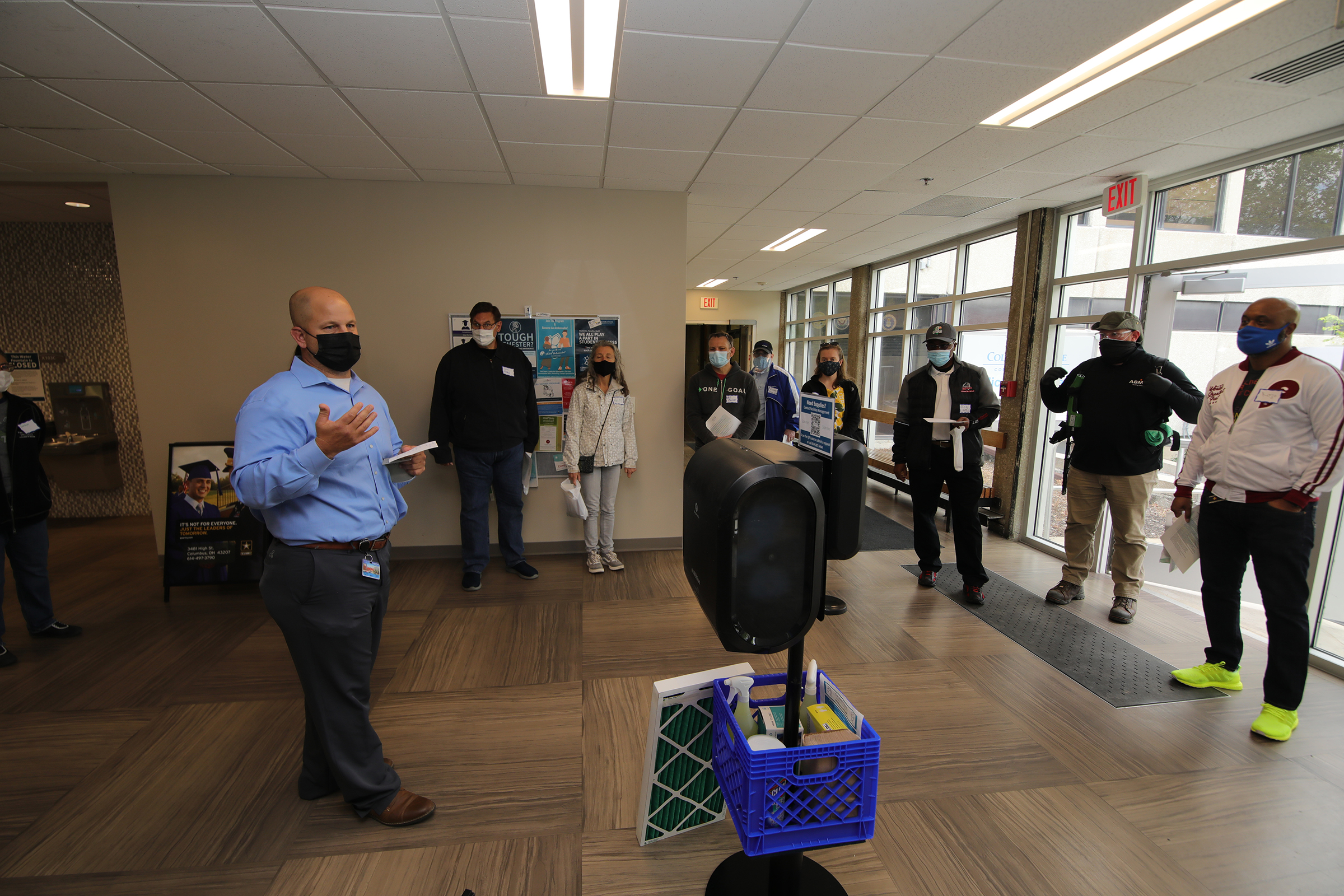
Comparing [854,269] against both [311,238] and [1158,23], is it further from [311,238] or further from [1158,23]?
[311,238]

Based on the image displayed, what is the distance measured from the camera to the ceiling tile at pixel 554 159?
3.48m

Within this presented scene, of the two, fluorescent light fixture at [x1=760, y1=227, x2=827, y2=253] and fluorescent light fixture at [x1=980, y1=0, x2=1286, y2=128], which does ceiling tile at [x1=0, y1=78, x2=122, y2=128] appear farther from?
fluorescent light fixture at [x1=760, y1=227, x2=827, y2=253]

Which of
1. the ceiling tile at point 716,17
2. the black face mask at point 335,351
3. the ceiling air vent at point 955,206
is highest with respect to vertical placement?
the ceiling air vent at point 955,206

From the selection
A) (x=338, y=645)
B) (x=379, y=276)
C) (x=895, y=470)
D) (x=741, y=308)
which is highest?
(x=741, y=308)

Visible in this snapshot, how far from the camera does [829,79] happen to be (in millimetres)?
2605

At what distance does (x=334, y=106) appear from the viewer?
2908mm

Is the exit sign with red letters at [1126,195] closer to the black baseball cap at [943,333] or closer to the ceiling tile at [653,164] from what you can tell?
the black baseball cap at [943,333]

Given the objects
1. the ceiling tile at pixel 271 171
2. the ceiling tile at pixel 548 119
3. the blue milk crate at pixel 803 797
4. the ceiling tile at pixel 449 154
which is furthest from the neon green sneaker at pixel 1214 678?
the ceiling tile at pixel 271 171

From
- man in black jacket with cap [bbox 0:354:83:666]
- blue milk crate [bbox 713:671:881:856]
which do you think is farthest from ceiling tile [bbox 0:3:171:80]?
blue milk crate [bbox 713:671:881:856]

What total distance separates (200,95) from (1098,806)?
4.96m

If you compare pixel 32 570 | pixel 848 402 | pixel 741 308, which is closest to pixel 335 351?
pixel 32 570

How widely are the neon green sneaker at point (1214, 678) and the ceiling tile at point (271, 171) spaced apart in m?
6.00

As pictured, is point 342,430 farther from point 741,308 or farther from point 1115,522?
point 741,308

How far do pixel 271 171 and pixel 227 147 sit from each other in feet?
1.68
